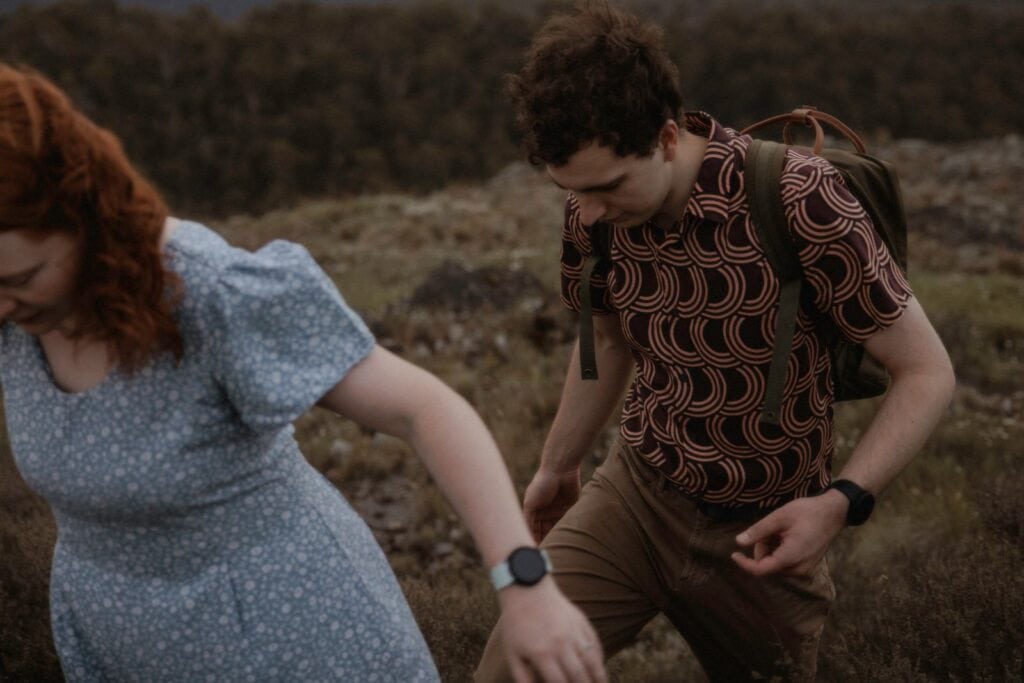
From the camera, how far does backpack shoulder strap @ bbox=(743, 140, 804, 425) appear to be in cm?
212

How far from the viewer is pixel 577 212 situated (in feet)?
8.30

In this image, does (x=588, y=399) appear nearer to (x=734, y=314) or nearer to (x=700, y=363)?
(x=700, y=363)

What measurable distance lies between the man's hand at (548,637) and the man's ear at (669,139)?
120cm

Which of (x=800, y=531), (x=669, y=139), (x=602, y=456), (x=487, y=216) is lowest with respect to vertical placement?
(x=487, y=216)

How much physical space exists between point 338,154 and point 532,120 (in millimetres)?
36742

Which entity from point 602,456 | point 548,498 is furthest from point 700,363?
point 602,456

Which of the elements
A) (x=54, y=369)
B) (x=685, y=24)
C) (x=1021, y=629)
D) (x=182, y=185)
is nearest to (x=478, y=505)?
(x=54, y=369)

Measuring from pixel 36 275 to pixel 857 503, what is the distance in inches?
67.9

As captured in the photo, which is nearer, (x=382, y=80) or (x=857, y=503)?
(x=857, y=503)

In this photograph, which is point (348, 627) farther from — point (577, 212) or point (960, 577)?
point (960, 577)

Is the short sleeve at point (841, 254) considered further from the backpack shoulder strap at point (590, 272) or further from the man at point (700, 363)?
the backpack shoulder strap at point (590, 272)

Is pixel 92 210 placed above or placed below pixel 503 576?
above

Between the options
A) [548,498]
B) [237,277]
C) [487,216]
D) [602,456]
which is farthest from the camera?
[487,216]

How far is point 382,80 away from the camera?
42.0 metres
